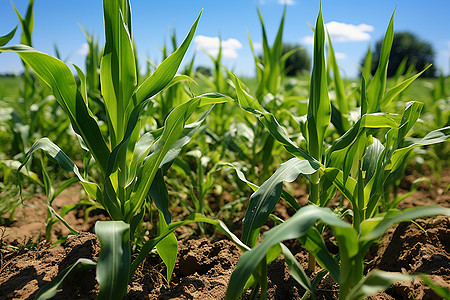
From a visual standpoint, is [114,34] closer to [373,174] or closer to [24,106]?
[373,174]

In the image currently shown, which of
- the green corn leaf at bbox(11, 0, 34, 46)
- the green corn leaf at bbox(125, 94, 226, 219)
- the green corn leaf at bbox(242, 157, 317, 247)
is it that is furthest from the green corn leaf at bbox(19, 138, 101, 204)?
the green corn leaf at bbox(11, 0, 34, 46)

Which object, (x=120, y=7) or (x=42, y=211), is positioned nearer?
(x=120, y=7)

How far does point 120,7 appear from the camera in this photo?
3.25 feet

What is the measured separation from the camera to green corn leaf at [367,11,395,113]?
1.19 m

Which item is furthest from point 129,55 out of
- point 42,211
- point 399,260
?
point 42,211

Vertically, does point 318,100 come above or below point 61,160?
above

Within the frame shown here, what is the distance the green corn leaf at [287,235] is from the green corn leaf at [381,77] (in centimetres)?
70

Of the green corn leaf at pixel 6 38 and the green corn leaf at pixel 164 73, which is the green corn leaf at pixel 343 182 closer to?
the green corn leaf at pixel 164 73

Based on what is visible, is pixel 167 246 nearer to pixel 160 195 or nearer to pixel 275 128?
pixel 160 195

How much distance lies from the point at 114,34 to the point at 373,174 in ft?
2.99

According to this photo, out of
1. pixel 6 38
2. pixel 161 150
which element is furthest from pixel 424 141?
pixel 6 38

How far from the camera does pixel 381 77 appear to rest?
50.6 inches

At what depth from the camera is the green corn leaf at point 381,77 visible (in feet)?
3.92

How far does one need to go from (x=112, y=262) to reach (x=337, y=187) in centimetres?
69
